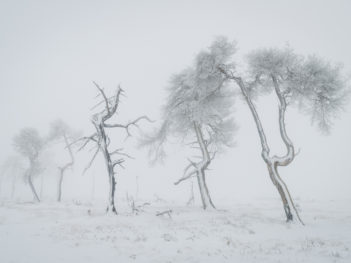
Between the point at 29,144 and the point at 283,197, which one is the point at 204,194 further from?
the point at 29,144

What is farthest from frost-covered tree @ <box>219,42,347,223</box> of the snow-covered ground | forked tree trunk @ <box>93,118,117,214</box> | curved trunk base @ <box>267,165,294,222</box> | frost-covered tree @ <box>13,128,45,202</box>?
frost-covered tree @ <box>13,128,45,202</box>

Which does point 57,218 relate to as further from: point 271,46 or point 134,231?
point 271,46

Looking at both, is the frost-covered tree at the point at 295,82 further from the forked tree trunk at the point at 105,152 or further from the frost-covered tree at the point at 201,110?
the forked tree trunk at the point at 105,152

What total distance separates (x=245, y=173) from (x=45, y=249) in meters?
116

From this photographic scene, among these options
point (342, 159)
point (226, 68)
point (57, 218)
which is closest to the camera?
point (57, 218)

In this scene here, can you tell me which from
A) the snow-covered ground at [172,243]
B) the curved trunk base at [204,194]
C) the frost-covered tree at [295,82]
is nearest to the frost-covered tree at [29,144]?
the snow-covered ground at [172,243]

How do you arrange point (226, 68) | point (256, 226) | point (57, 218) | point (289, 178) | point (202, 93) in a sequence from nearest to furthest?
point (256, 226) → point (57, 218) → point (226, 68) → point (202, 93) → point (289, 178)

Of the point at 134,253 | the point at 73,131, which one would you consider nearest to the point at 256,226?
Answer: the point at 134,253

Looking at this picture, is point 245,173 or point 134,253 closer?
point 134,253

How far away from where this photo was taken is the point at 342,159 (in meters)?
124

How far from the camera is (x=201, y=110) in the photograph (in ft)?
52.0

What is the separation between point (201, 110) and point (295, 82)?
623 centimetres

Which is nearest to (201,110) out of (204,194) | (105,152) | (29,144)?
(204,194)

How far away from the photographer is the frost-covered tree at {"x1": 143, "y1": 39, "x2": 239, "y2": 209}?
46.6 feet
